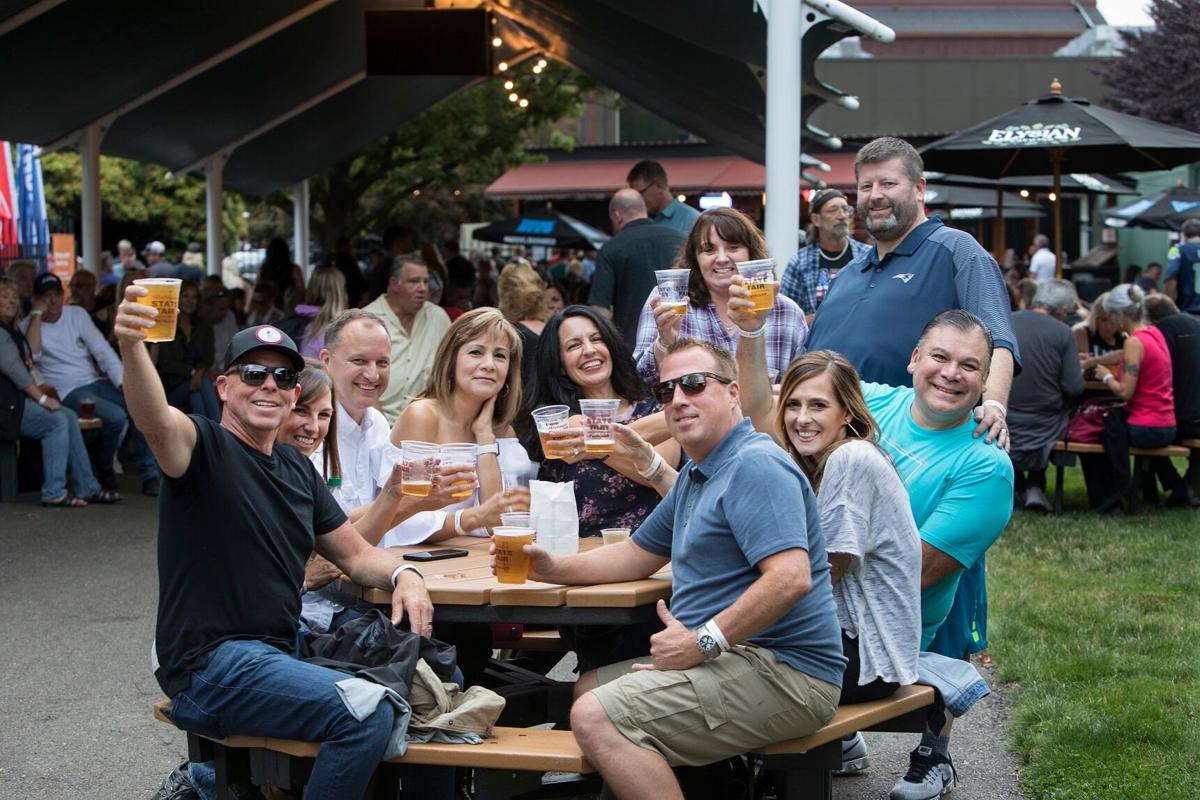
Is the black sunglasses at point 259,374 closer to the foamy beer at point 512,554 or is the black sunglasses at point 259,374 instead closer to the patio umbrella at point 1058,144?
the foamy beer at point 512,554

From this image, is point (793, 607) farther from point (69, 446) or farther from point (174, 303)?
point (69, 446)

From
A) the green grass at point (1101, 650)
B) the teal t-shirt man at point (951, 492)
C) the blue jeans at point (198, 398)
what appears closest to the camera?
the teal t-shirt man at point (951, 492)

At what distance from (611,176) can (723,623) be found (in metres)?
35.4

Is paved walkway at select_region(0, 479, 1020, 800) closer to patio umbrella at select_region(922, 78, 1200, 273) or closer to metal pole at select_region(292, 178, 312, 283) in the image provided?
patio umbrella at select_region(922, 78, 1200, 273)

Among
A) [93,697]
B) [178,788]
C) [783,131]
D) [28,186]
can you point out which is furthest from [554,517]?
[28,186]

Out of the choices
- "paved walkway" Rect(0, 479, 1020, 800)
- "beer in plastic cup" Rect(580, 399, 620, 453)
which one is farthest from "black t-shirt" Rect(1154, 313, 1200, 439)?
"beer in plastic cup" Rect(580, 399, 620, 453)

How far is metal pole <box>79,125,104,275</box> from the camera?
13.5 metres

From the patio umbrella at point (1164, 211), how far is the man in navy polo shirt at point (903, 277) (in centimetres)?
1384

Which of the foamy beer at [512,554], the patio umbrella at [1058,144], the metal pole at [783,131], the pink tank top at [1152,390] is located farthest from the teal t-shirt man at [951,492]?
the patio umbrella at [1058,144]

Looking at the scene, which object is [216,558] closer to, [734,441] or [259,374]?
[259,374]

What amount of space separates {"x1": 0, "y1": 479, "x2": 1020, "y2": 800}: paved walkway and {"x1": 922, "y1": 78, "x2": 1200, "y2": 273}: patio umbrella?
626 centimetres

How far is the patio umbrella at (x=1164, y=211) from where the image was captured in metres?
18.5

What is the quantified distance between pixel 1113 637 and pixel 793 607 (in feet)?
11.8

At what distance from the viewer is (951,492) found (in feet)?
14.6
